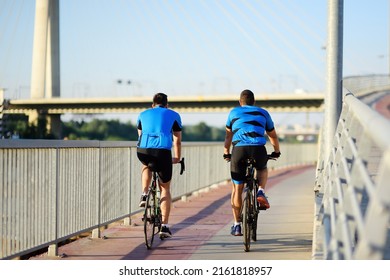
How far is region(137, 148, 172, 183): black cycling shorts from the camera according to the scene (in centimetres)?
826

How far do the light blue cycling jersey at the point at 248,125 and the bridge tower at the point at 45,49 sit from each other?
53.1 metres

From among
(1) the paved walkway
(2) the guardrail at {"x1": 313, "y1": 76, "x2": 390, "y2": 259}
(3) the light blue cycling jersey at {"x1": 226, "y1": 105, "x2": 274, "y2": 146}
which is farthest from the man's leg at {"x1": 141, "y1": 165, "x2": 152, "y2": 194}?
(2) the guardrail at {"x1": 313, "y1": 76, "x2": 390, "y2": 259}

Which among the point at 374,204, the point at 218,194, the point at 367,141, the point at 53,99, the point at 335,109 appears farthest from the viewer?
the point at 53,99

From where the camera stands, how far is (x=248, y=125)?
8023 millimetres

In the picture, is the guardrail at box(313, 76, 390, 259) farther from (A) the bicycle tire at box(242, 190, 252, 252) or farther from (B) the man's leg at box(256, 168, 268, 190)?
(B) the man's leg at box(256, 168, 268, 190)

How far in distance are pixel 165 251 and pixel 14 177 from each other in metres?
1.87

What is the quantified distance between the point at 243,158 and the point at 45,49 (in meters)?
54.1

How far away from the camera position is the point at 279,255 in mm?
7879

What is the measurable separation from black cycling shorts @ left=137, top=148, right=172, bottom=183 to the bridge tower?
52.8 metres

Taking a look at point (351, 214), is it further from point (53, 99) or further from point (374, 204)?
point (53, 99)

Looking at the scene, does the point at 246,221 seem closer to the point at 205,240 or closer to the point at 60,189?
the point at 205,240

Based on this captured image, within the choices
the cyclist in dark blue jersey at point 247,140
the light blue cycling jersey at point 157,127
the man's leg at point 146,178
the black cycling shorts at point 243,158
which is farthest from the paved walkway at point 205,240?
the light blue cycling jersey at point 157,127

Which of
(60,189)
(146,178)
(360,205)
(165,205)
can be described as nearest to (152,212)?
(165,205)

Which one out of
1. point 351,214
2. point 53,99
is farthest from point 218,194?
point 53,99
